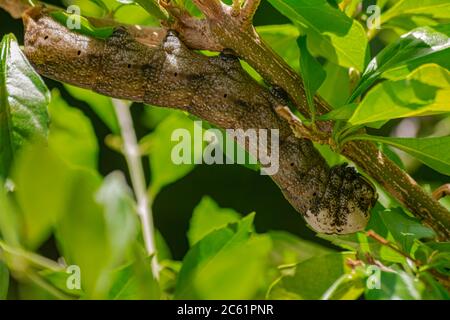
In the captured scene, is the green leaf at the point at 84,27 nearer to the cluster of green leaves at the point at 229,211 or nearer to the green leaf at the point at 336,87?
the cluster of green leaves at the point at 229,211

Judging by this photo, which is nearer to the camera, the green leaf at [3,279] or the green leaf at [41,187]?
the green leaf at [41,187]

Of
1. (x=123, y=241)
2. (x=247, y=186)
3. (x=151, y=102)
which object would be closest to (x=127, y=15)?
(x=151, y=102)

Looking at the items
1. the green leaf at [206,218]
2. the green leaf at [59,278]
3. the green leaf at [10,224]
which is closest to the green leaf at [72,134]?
the green leaf at [206,218]

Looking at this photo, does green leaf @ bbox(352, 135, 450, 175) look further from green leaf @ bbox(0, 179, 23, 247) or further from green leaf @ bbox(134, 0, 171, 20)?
green leaf @ bbox(0, 179, 23, 247)

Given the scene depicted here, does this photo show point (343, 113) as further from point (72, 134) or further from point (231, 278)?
point (72, 134)

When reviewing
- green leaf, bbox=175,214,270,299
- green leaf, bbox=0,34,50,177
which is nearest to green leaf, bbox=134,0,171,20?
green leaf, bbox=0,34,50,177
